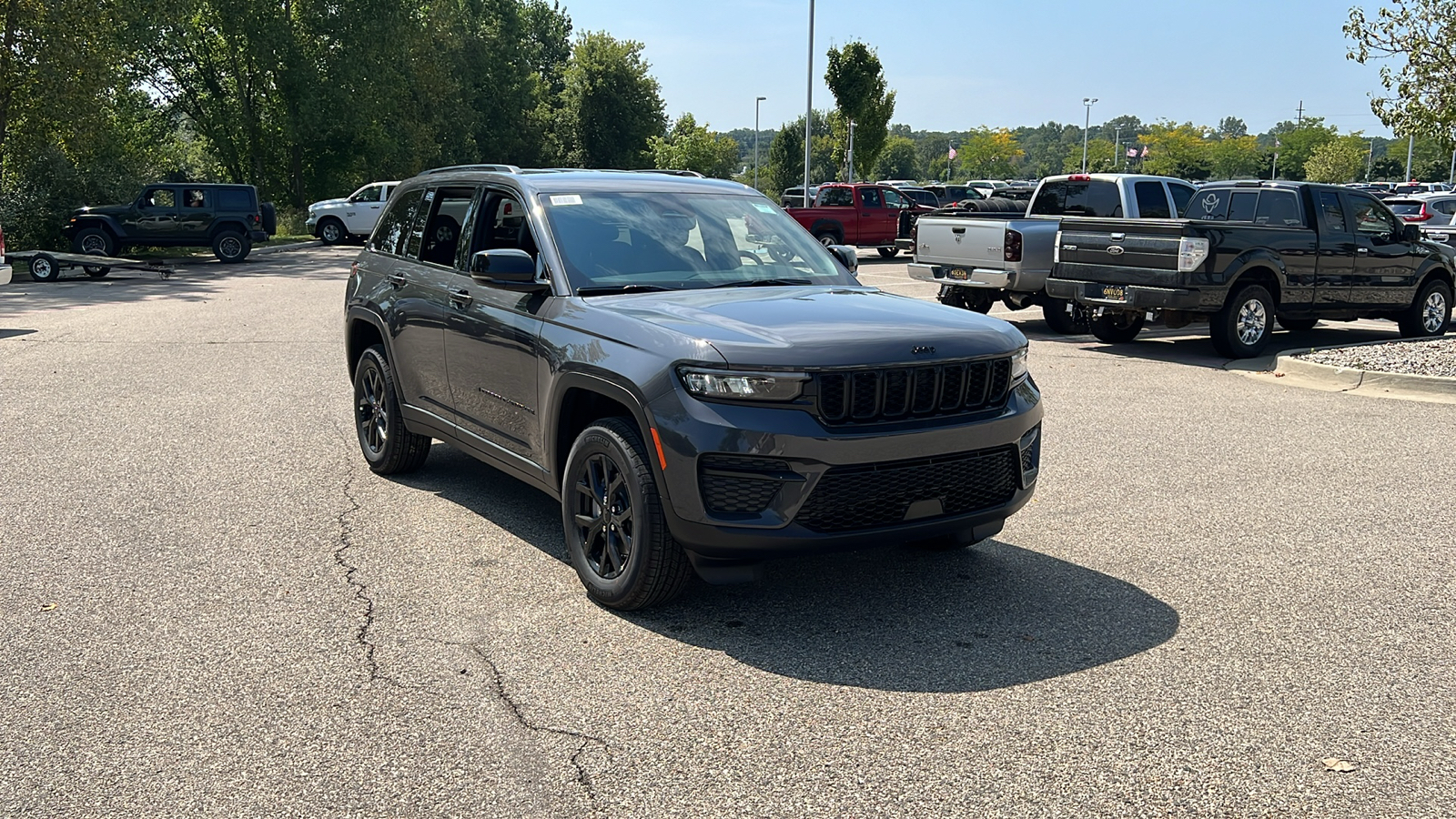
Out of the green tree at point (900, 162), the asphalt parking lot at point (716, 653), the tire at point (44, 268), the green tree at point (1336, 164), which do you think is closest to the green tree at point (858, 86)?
the tire at point (44, 268)

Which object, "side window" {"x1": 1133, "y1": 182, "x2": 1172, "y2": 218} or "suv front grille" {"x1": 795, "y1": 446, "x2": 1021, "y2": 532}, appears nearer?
"suv front grille" {"x1": 795, "y1": 446, "x2": 1021, "y2": 532}

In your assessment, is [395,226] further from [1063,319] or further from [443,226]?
[1063,319]

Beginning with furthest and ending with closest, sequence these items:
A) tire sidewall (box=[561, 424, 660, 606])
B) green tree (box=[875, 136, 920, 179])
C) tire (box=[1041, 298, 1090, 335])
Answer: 1. green tree (box=[875, 136, 920, 179])
2. tire (box=[1041, 298, 1090, 335])
3. tire sidewall (box=[561, 424, 660, 606])

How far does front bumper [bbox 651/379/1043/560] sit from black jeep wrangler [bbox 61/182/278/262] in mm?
28575

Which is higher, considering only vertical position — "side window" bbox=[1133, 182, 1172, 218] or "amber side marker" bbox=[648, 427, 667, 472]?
"side window" bbox=[1133, 182, 1172, 218]

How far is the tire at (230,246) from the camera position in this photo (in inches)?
1221

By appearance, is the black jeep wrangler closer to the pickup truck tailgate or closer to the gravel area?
the pickup truck tailgate

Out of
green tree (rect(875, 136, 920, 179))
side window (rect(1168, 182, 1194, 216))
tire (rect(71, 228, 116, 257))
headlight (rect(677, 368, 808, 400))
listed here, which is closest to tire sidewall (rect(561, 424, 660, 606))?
headlight (rect(677, 368, 808, 400))

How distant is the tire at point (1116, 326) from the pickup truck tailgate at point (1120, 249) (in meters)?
0.58

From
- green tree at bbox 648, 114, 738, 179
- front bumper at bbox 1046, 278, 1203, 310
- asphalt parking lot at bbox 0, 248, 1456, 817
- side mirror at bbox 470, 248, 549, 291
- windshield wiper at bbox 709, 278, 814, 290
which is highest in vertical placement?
green tree at bbox 648, 114, 738, 179

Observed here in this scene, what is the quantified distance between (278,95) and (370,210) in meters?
8.26

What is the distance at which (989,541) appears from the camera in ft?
20.7

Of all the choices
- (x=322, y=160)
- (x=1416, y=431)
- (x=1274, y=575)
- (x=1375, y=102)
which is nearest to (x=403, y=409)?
(x=1274, y=575)

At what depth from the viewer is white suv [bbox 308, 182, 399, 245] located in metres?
40.5
